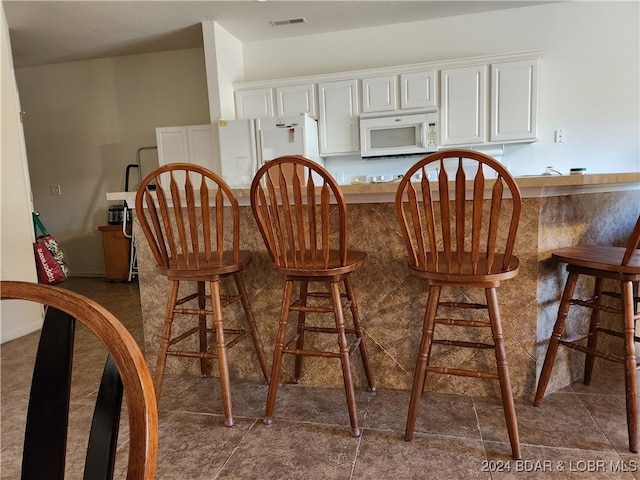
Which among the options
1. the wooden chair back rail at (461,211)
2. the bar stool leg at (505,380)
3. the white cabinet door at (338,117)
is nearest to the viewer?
the wooden chair back rail at (461,211)

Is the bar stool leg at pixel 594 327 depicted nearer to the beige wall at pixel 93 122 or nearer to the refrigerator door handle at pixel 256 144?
the refrigerator door handle at pixel 256 144

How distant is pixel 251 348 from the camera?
2.06 metres

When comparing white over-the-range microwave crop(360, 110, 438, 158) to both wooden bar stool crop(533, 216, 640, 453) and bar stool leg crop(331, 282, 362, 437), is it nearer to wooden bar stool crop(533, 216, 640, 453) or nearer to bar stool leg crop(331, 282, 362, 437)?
Answer: wooden bar stool crop(533, 216, 640, 453)

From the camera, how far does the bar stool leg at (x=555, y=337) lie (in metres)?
1.64

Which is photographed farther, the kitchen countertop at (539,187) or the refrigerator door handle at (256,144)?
the refrigerator door handle at (256,144)

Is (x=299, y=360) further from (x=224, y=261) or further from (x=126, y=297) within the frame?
(x=126, y=297)

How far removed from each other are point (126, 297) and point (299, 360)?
8.75 ft

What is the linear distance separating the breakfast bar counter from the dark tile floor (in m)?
0.10

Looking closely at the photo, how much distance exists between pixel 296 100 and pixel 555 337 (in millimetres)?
3317

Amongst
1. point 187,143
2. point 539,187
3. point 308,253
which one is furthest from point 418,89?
point 308,253

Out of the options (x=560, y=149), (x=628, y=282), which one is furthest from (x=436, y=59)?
(x=628, y=282)

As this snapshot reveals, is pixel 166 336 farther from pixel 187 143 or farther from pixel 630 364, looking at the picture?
pixel 187 143

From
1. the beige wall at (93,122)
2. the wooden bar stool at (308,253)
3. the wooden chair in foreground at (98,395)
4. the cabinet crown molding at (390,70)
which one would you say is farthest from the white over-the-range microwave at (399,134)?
the wooden chair in foreground at (98,395)

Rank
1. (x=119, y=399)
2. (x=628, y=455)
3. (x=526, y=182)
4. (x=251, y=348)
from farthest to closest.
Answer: (x=251, y=348), (x=526, y=182), (x=628, y=455), (x=119, y=399)
